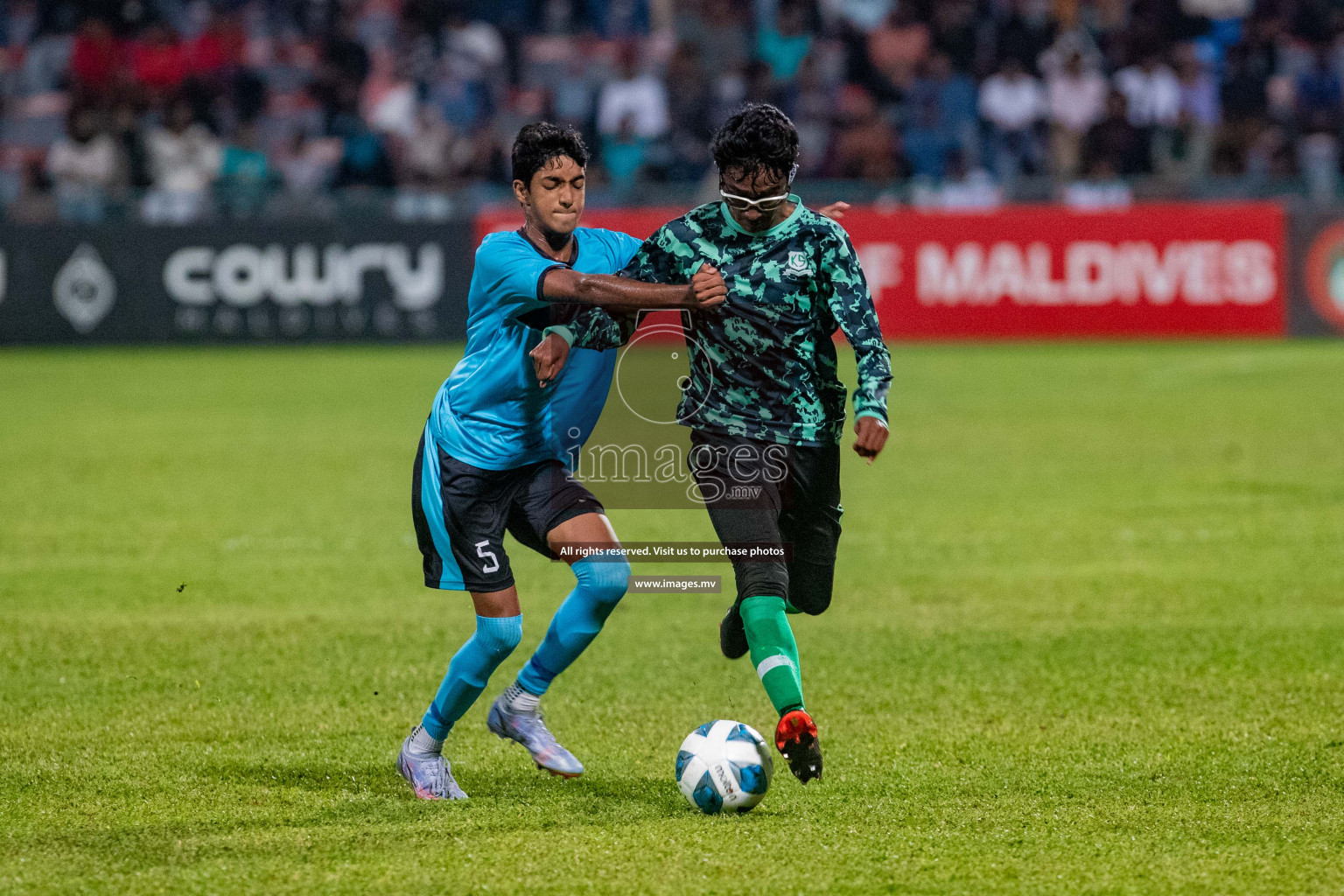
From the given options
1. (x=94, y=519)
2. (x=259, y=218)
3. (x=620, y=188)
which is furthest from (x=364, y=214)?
(x=94, y=519)

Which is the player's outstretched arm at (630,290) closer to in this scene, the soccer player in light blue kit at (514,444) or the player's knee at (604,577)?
the soccer player in light blue kit at (514,444)

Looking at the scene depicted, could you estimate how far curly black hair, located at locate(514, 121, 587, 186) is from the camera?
521cm

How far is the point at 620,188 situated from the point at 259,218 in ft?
14.2

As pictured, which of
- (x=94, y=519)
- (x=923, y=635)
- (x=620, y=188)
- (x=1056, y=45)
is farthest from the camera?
(x=1056, y=45)

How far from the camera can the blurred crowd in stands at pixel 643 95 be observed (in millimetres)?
20531

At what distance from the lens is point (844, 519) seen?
1082 cm

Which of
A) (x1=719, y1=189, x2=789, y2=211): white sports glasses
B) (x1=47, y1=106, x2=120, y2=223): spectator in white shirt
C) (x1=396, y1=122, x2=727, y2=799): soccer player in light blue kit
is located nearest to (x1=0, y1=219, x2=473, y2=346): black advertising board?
(x1=47, y1=106, x2=120, y2=223): spectator in white shirt

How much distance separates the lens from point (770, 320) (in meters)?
5.10

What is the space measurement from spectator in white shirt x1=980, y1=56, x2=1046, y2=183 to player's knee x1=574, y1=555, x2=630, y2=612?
53.6ft

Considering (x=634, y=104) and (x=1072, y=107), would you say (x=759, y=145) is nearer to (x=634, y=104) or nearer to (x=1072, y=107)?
(x=634, y=104)

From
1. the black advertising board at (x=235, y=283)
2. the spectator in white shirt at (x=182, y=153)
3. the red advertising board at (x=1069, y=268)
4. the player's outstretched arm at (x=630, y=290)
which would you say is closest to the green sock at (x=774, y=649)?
the player's outstretched arm at (x=630, y=290)

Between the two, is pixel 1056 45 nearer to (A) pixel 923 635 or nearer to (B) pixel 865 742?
(A) pixel 923 635

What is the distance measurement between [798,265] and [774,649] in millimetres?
1120

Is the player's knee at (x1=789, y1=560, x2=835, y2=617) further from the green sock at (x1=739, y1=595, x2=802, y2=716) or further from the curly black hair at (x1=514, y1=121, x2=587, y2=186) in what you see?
the curly black hair at (x1=514, y1=121, x2=587, y2=186)
